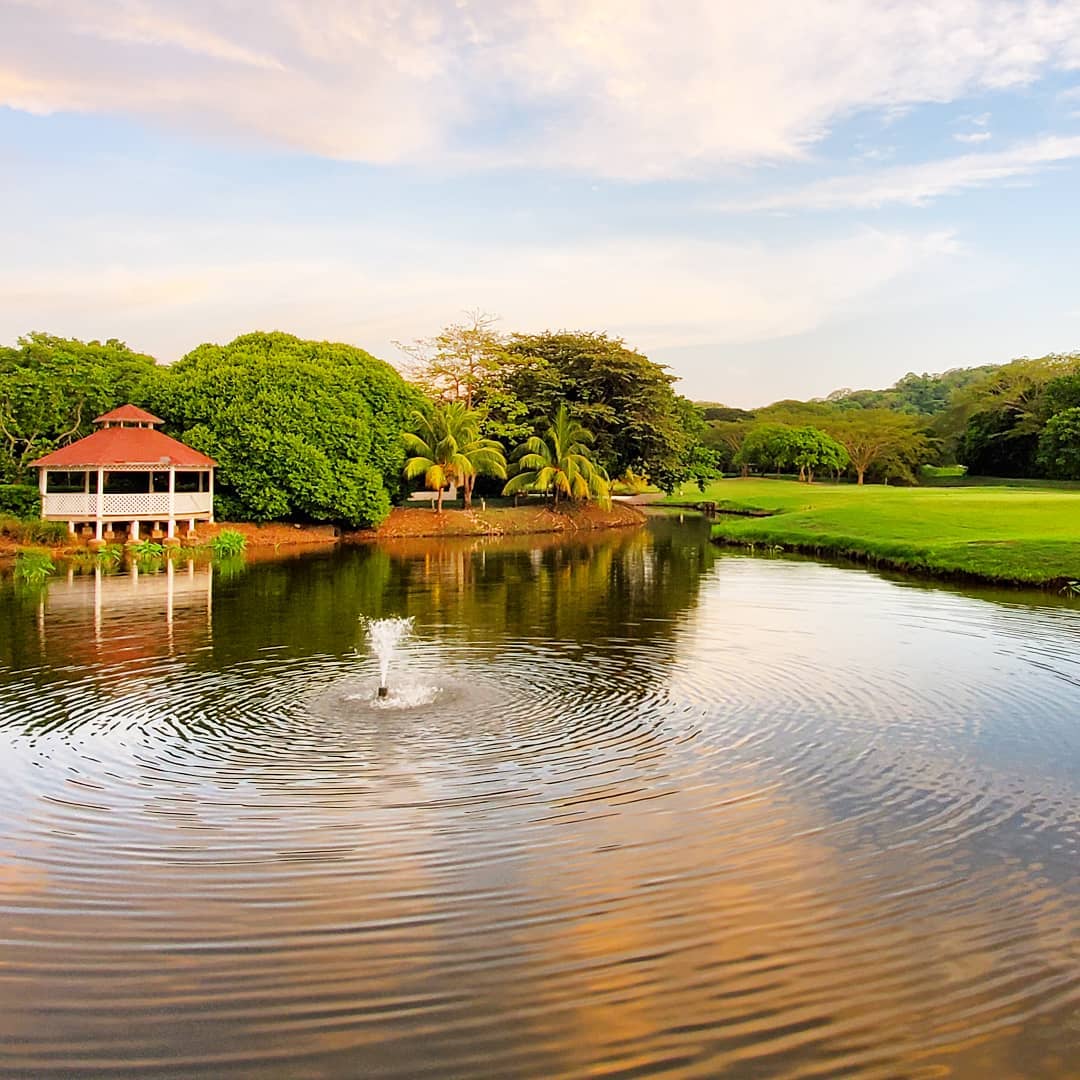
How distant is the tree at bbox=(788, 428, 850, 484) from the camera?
77062mm

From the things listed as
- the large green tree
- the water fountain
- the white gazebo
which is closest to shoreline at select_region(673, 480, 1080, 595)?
the water fountain

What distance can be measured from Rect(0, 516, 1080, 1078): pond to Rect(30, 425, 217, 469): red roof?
73.5 feet

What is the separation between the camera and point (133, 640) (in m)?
16.0

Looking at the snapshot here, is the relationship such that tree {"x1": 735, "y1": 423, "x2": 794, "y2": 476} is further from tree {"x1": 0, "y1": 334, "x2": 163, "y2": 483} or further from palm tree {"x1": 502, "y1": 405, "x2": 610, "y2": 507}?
tree {"x1": 0, "y1": 334, "x2": 163, "y2": 483}

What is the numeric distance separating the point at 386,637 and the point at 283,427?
Result: 2565 centimetres

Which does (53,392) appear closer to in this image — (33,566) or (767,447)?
(33,566)

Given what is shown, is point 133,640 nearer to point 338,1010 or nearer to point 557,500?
point 338,1010

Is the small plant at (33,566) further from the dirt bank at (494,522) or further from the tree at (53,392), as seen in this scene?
the dirt bank at (494,522)

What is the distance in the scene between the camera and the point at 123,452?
116ft

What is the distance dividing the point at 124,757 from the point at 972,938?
296 inches

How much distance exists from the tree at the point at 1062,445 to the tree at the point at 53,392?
53907 millimetres

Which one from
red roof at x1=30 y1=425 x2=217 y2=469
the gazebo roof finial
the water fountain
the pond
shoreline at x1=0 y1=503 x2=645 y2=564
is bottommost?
the pond

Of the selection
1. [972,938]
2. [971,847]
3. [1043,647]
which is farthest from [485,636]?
[972,938]

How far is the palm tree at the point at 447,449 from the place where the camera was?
44.7 metres
